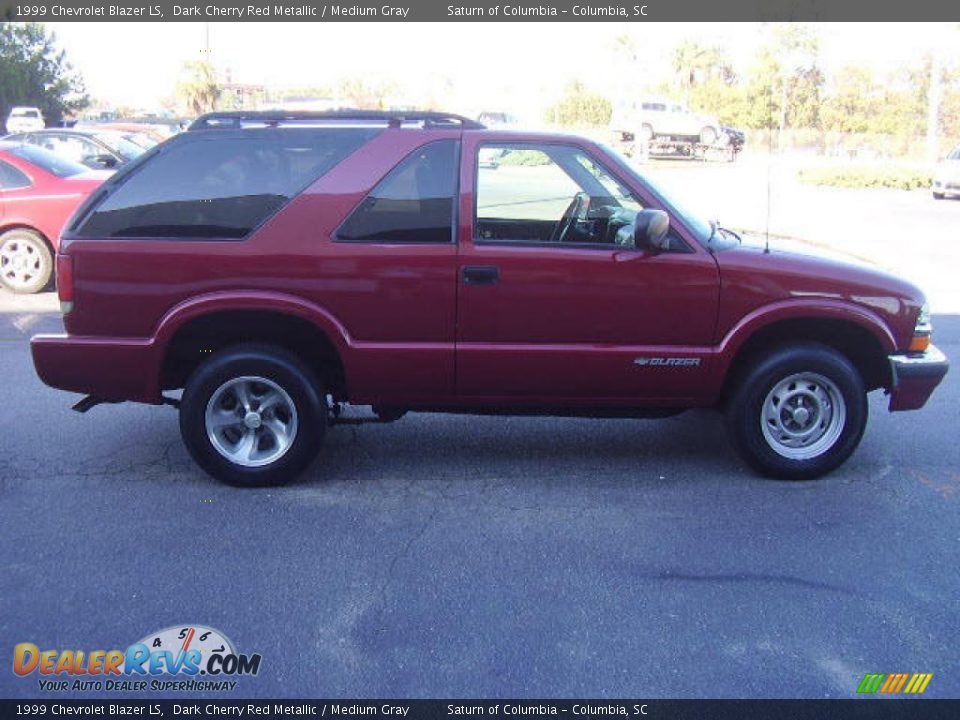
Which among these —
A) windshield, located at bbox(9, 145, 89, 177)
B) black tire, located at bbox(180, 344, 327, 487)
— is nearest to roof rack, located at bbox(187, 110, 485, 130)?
black tire, located at bbox(180, 344, 327, 487)

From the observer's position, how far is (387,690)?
317 cm

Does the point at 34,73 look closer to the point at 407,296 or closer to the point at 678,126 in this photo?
the point at 678,126

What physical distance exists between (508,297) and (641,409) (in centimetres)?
103

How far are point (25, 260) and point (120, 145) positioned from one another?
771cm

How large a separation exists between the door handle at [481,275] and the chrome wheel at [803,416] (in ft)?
5.28

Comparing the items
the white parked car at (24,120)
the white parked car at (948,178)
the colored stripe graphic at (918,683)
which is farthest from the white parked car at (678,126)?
the colored stripe graphic at (918,683)

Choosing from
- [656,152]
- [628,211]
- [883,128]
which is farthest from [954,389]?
[883,128]

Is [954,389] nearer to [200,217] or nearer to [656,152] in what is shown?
[200,217]

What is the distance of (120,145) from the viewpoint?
17375mm

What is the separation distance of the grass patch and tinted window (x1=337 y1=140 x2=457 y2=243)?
1028 inches

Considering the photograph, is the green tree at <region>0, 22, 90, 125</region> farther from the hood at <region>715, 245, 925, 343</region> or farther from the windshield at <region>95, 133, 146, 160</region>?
the hood at <region>715, 245, 925, 343</region>

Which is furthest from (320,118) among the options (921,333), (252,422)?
(921,333)

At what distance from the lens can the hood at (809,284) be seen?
191 inches

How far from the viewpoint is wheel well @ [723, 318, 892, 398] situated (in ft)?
16.6
